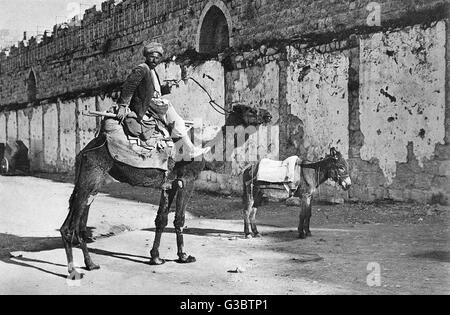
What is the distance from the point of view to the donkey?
7027 mm

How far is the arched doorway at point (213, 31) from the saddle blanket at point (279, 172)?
24.2 feet

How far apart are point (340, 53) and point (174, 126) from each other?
542cm

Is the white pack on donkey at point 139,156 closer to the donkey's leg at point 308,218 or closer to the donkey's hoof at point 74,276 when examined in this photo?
the donkey's hoof at point 74,276

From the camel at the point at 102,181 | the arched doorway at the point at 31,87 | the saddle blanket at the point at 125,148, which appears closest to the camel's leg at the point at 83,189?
the camel at the point at 102,181

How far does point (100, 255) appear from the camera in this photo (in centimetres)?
603

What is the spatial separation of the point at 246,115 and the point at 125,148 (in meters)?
1.77

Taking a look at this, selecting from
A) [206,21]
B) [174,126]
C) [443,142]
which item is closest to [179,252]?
[174,126]

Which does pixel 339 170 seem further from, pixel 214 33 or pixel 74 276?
pixel 214 33

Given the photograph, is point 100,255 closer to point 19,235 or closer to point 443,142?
point 19,235

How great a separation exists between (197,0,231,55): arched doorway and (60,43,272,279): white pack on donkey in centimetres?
875

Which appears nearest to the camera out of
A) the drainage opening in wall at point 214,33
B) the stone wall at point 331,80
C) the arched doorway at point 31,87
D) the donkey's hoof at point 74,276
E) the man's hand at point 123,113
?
the donkey's hoof at point 74,276

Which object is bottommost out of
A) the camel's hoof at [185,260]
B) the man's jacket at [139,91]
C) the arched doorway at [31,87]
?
the camel's hoof at [185,260]

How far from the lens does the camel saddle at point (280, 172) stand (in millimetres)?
7145
